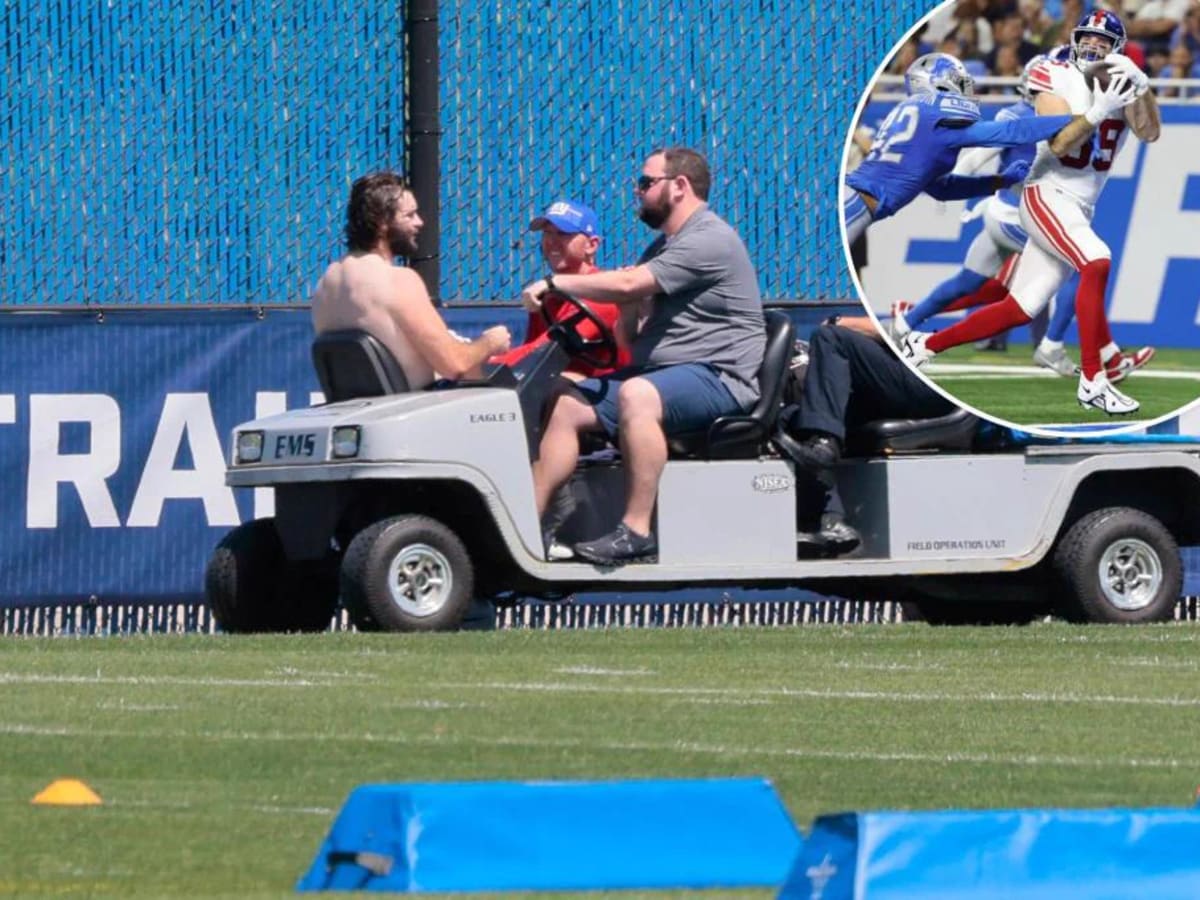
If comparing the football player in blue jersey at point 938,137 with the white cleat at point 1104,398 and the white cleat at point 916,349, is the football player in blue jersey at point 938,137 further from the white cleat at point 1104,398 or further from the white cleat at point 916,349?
the white cleat at point 1104,398

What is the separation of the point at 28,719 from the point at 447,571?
3601mm

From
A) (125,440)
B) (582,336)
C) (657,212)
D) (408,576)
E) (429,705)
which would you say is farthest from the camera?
(125,440)

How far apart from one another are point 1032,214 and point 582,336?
196 centimetres

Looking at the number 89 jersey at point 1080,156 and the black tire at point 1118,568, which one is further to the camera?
the black tire at point 1118,568

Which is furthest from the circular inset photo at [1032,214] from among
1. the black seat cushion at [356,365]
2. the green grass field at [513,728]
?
the black seat cushion at [356,365]

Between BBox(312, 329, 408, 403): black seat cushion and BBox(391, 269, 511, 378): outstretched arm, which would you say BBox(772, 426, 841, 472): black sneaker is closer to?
BBox(391, 269, 511, 378): outstretched arm

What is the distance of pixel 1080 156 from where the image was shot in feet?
41.0

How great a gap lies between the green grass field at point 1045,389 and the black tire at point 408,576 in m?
2.24

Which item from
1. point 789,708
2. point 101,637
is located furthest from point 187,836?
point 101,637

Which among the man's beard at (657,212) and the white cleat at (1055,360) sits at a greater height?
the man's beard at (657,212)

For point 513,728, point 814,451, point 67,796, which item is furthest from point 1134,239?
point 67,796

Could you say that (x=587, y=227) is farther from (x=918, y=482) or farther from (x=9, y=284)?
(x=9, y=284)

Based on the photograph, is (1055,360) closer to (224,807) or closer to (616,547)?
(616,547)

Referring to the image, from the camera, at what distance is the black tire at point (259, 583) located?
12.0 meters
